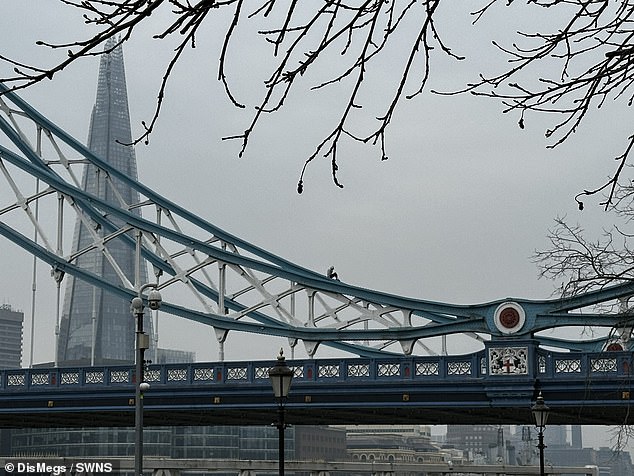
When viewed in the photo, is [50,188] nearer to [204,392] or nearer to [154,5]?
[204,392]

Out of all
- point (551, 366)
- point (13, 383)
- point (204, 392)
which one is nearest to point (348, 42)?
point (551, 366)

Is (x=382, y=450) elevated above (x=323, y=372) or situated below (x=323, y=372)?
above

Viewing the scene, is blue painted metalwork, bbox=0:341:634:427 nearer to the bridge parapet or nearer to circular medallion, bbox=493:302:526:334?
the bridge parapet

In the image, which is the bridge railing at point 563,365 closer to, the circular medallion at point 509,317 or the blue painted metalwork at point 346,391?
the blue painted metalwork at point 346,391

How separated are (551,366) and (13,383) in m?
17.5

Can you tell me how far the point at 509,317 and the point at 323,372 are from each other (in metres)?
5.67

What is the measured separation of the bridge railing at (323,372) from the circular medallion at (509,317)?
2.86 feet

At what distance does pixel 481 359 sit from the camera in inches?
1347

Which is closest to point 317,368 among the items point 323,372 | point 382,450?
point 323,372

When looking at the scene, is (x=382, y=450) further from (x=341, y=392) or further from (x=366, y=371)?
(x=366, y=371)

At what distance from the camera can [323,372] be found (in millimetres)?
36219

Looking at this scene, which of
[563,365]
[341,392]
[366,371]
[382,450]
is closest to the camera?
[563,365]

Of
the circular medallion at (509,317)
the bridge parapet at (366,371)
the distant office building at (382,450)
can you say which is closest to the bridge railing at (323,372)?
the bridge parapet at (366,371)

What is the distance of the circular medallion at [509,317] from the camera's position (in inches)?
1328
